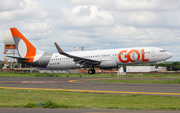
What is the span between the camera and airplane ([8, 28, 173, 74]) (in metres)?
40.8

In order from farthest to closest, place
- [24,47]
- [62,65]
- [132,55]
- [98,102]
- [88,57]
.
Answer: [24,47], [62,65], [88,57], [132,55], [98,102]

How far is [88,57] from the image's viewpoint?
44.8m

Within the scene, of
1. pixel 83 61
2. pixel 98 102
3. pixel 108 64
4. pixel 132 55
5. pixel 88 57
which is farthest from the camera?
pixel 88 57

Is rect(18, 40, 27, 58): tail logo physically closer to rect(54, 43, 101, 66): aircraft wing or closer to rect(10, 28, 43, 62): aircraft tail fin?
rect(10, 28, 43, 62): aircraft tail fin

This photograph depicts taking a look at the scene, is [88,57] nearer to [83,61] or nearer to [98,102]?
[83,61]

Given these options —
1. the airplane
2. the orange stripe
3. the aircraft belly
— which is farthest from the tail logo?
the aircraft belly

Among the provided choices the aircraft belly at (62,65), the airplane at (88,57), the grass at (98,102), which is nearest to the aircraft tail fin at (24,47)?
the airplane at (88,57)

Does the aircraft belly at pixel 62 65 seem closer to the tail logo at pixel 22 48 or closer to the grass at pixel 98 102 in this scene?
the tail logo at pixel 22 48

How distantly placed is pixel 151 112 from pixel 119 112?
1550 mm

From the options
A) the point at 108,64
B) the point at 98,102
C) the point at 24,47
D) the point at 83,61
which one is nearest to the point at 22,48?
the point at 24,47

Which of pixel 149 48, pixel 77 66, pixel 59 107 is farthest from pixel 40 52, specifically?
pixel 59 107

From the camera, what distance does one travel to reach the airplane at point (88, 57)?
134 ft

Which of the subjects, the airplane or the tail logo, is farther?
the tail logo

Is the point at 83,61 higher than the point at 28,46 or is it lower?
lower
